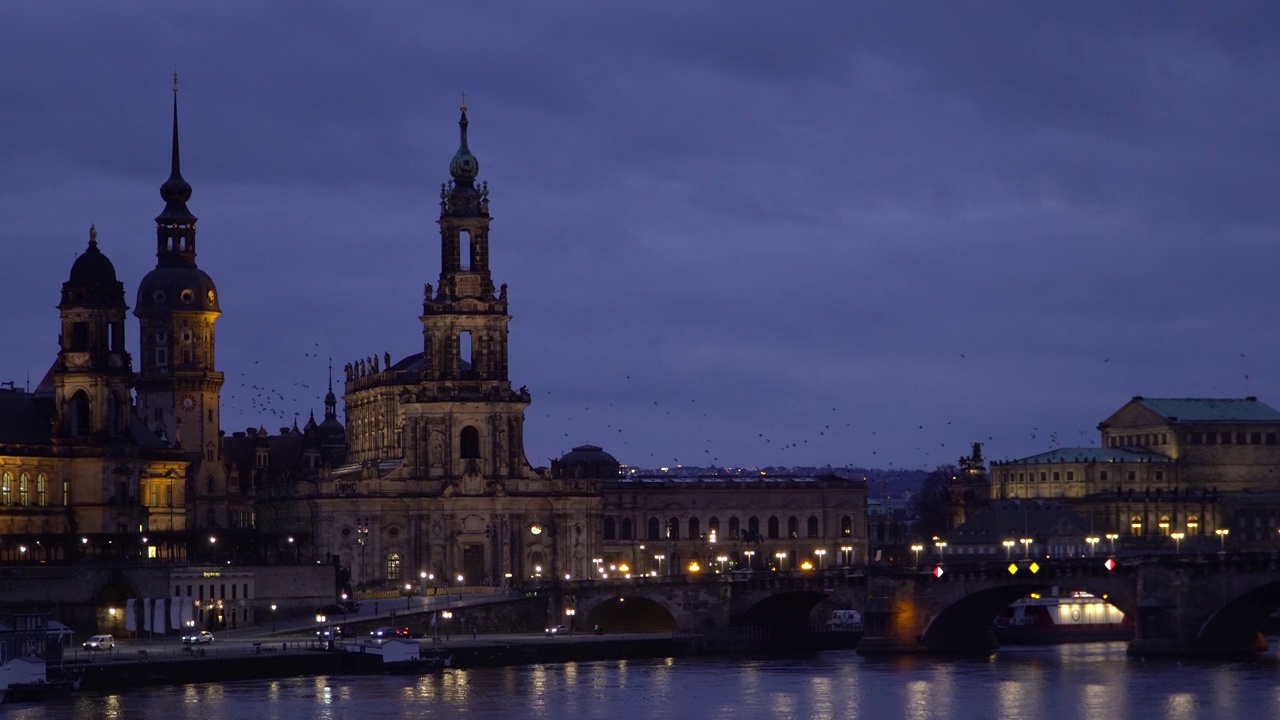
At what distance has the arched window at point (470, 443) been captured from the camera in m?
198

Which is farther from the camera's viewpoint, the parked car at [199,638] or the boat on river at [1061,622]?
the boat on river at [1061,622]

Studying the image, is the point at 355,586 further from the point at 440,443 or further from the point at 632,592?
the point at 632,592

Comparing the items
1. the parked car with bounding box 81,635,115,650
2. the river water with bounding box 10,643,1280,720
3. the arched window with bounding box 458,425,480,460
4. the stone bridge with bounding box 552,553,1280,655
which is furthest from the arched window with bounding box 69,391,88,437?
the river water with bounding box 10,643,1280,720

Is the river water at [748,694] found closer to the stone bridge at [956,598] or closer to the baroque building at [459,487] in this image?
the stone bridge at [956,598]

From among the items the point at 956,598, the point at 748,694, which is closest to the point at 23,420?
the point at 956,598

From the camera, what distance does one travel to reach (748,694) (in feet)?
429

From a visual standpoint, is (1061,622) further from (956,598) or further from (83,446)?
(83,446)

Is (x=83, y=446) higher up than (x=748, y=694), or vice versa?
(x=83, y=446)

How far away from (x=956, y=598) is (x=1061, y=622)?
3381 centimetres

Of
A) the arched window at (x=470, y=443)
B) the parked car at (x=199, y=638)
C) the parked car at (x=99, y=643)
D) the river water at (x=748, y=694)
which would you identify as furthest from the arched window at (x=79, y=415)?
the river water at (x=748, y=694)

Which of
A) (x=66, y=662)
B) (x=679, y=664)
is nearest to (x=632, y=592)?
(x=679, y=664)

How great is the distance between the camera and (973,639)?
161000mm

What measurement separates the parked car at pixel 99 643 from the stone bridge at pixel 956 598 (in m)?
30.4

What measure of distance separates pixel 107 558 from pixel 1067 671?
56054 mm
